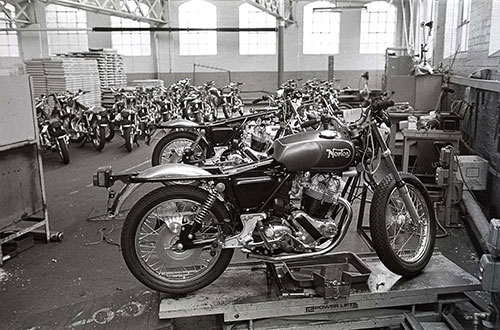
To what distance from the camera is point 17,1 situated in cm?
1389

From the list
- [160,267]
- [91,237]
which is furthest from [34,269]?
[160,267]

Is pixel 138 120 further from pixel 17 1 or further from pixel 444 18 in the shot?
pixel 17 1

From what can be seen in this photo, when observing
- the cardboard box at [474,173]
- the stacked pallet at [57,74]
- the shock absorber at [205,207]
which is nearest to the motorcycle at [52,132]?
the stacked pallet at [57,74]

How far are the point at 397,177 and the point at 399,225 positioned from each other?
12.4 inches

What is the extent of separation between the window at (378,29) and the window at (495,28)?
12.5 m

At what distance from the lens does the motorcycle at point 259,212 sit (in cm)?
259

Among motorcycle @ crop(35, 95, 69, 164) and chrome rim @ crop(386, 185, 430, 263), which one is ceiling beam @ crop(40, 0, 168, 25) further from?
chrome rim @ crop(386, 185, 430, 263)

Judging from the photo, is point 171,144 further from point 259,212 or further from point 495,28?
point 495,28

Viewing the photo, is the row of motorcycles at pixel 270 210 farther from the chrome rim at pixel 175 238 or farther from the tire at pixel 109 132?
the tire at pixel 109 132

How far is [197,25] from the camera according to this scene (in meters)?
16.6

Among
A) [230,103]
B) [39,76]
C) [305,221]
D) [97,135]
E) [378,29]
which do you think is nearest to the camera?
[305,221]

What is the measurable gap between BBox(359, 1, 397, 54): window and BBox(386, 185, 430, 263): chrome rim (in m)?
14.9

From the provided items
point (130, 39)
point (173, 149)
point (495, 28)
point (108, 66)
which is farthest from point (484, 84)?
point (130, 39)

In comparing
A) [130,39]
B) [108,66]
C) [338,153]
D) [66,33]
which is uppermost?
[66,33]
